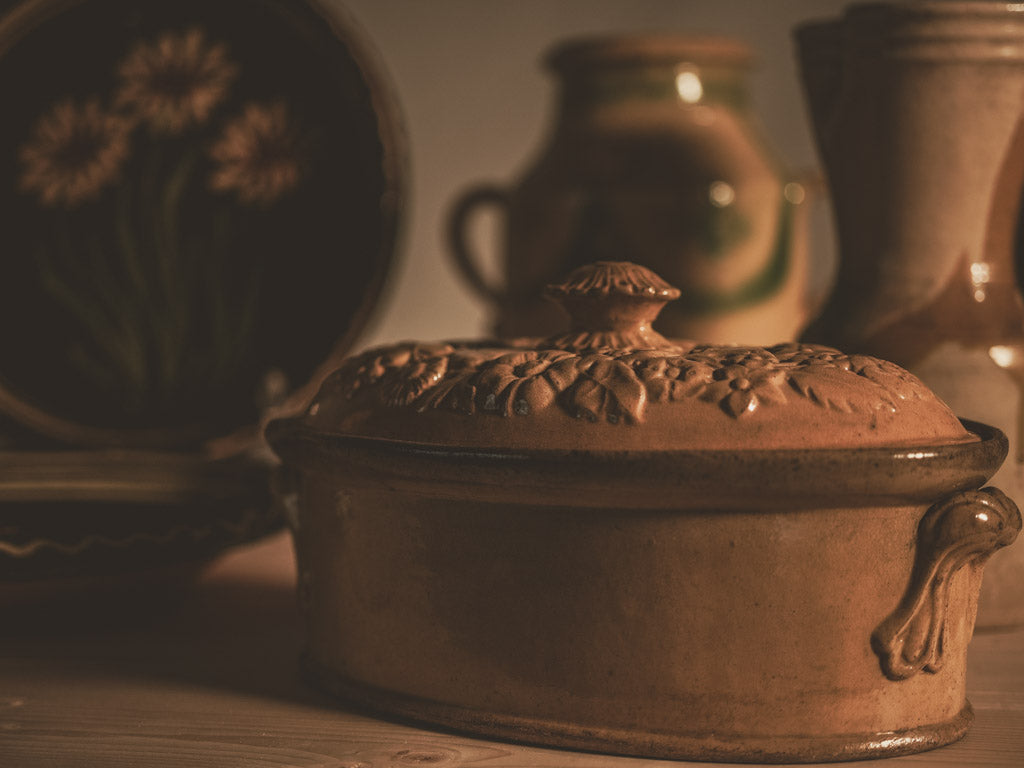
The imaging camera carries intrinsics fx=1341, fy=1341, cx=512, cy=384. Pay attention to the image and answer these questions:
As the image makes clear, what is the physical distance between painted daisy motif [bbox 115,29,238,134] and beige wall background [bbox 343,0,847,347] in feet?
1.64

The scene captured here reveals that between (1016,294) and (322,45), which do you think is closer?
(1016,294)

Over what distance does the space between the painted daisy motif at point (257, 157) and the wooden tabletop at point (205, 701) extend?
1.43 feet

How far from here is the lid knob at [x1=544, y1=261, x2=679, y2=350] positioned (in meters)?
0.75

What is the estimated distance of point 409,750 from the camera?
70 cm

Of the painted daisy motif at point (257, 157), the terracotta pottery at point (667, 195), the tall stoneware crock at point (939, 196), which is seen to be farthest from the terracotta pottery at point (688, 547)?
the painted daisy motif at point (257, 157)

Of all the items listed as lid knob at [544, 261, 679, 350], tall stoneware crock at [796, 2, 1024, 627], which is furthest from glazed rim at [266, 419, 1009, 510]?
tall stoneware crock at [796, 2, 1024, 627]

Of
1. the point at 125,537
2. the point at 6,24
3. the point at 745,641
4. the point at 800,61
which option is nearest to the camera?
the point at 745,641

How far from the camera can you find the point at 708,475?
635 millimetres

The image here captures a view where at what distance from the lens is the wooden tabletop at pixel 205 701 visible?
69cm

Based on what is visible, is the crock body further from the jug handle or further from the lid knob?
the jug handle

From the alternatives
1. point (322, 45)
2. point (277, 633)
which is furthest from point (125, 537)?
point (322, 45)

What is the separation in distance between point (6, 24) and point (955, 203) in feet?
2.71

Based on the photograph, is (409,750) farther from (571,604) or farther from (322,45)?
(322,45)

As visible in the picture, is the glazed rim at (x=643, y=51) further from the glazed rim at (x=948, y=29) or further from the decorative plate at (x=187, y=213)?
the glazed rim at (x=948, y=29)
